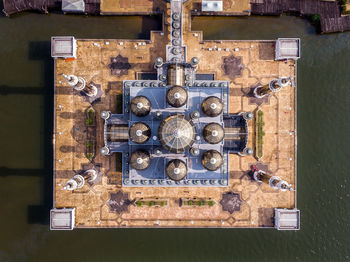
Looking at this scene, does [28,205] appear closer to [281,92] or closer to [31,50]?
[31,50]

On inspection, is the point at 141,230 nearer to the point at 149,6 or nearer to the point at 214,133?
the point at 214,133

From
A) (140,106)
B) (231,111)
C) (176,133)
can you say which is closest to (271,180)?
(231,111)

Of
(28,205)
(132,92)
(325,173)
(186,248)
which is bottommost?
(186,248)

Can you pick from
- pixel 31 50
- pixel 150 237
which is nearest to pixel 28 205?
pixel 150 237

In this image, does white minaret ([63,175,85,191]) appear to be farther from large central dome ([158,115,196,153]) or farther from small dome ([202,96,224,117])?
small dome ([202,96,224,117])

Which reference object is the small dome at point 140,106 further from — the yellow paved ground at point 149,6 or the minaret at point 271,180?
the minaret at point 271,180
